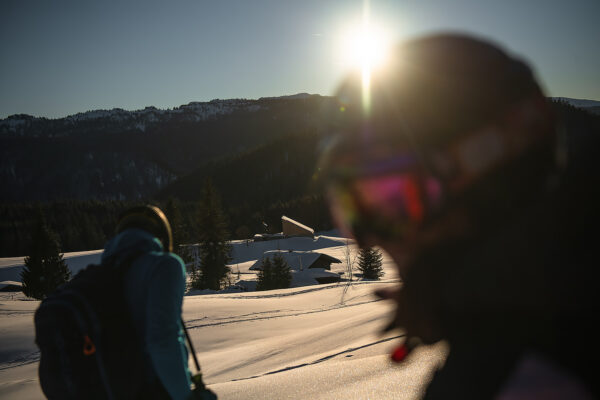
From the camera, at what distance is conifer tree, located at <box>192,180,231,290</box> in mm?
34469

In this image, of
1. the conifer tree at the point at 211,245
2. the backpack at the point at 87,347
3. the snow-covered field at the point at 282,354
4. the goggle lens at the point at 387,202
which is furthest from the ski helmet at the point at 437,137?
the conifer tree at the point at 211,245

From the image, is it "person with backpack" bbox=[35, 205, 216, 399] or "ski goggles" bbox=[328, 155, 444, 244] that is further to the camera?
"person with backpack" bbox=[35, 205, 216, 399]

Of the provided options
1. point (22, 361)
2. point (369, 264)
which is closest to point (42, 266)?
point (369, 264)

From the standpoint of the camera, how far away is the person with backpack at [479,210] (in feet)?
1.75

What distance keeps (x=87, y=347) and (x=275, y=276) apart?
79.3 feet

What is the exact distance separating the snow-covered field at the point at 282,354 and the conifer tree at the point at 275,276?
511 inches

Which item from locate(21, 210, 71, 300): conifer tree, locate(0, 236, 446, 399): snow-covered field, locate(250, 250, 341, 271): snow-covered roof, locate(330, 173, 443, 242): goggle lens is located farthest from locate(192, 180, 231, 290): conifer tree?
locate(330, 173, 443, 242): goggle lens

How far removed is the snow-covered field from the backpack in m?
0.94

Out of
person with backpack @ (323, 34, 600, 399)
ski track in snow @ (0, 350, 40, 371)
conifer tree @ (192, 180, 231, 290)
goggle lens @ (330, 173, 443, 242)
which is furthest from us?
conifer tree @ (192, 180, 231, 290)

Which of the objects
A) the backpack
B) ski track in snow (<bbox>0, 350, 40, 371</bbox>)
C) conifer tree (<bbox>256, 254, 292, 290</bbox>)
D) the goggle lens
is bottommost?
conifer tree (<bbox>256, 254, 292, 290</bbox>)

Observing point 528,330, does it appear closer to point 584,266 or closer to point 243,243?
point 584,266

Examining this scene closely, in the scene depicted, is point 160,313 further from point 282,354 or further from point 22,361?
point 22,361

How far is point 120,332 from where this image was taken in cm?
194

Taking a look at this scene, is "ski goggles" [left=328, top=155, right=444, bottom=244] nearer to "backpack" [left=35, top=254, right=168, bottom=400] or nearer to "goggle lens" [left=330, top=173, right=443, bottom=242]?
"goggle lens" [left=330, top=173, right=443, bottom=242]
